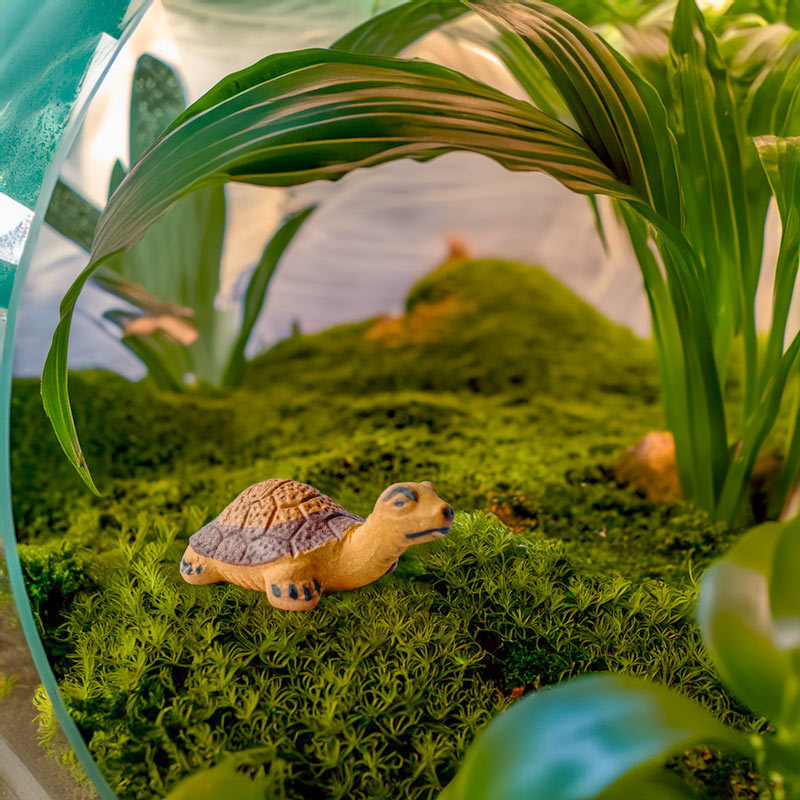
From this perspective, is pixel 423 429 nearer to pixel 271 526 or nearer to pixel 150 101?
pixel 271 526

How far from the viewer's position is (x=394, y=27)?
109cm

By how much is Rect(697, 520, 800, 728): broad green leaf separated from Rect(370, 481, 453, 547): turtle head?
0.85 ft

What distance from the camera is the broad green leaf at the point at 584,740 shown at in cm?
38

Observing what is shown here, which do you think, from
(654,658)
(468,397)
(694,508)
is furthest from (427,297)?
(654,658)

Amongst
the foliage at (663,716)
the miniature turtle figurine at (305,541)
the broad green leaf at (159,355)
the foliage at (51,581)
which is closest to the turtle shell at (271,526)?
the miniature turtle figurine at (305,541)

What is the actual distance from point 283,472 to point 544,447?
50 cm

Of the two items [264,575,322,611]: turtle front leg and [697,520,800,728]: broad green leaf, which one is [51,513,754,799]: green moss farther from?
[697,520,800,728]: broad green leaf

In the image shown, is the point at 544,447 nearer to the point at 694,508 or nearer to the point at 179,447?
the point at 694,508

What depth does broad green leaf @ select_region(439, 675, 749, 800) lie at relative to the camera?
0.38 meters

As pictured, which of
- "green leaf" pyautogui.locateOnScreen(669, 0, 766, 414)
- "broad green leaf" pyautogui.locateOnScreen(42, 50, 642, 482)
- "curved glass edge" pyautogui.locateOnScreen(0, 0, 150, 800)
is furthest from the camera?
"green leaf" pyautogui.locateOnScreen(669, 0, 766, 414)

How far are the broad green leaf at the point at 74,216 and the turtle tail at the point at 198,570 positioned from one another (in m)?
0.42

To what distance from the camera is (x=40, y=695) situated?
25.9 inches

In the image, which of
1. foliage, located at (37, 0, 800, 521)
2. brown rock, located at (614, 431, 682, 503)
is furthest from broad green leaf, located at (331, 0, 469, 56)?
brown rock, located at (614, 431, 682, 503)

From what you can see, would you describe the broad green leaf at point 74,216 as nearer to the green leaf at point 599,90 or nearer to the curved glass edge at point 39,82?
the curved glass edge at point 39,82
